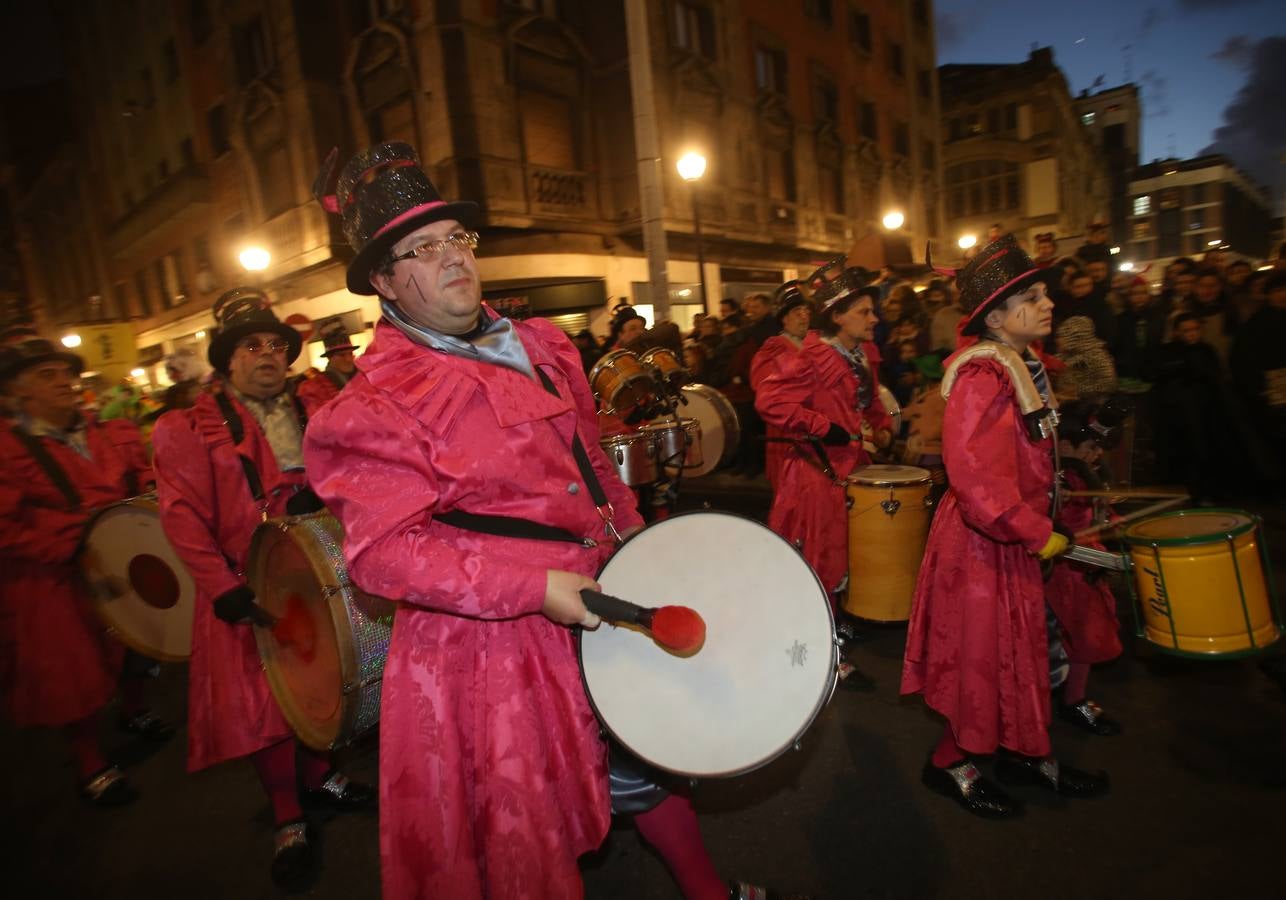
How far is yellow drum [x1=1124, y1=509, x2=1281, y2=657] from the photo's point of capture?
2.30 metres

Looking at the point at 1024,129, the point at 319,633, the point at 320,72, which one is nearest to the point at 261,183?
the point at 320,72

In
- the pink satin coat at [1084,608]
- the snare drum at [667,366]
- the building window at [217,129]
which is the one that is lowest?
Result: the pink satin coat at [1084,608]

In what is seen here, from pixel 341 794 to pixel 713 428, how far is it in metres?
4.96

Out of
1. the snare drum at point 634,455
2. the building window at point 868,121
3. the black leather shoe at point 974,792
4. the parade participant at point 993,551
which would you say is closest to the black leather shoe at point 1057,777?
the parade participant at point 993,551

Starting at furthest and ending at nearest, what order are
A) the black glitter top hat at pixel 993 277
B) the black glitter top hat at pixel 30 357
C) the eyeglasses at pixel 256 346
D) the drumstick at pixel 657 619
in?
1. the black glitter top hat at pixel 30 357
2. the eyeglasses at pixel 256 346
3. the black glitter top hat at pixel 993 277
4. the drumstick at pixel 657 619

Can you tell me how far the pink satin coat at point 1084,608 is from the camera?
300 cm

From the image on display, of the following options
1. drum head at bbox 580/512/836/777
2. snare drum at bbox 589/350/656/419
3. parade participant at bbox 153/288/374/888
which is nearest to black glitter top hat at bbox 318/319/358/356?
snare drum at bbox 589/350/656/419

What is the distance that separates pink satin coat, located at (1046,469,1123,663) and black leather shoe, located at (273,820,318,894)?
335cm

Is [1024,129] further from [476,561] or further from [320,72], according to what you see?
[476,561]

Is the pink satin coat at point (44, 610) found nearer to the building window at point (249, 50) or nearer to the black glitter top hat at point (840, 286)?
the black glitter top hat at point (840, 286)

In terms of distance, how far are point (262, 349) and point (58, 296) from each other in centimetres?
4636

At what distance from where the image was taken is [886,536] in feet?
13.3

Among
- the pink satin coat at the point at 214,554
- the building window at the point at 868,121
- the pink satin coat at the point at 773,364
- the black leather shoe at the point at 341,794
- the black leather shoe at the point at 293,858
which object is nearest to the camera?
the pink satin coat at the point at 214,554

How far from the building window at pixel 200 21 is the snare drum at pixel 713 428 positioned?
21490 millimetres
